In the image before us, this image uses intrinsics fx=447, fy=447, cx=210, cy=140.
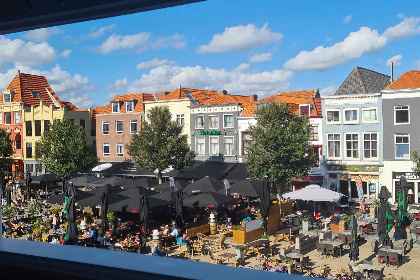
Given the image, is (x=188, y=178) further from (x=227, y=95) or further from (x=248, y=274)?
(x=248, y=274)

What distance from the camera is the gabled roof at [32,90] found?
32.8 meters

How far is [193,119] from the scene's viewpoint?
94.4ft

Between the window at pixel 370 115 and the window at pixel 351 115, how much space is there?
0.34 metres

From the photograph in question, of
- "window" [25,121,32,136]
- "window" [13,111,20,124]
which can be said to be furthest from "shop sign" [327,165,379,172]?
"window" [13,111,20,124]

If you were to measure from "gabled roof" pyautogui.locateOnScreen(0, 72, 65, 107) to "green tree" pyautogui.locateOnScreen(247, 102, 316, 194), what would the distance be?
58.6ft

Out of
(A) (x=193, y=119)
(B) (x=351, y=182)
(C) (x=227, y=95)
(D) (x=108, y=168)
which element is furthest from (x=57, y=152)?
(B) (x=351, y=182)

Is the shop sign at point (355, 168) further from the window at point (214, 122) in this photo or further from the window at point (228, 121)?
the window at point (214, 122)

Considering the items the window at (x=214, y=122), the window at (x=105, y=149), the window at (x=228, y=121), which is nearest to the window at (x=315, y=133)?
the window at (x=228, y=121)

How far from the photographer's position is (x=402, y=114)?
20859 mm

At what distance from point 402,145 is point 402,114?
145 centimetres

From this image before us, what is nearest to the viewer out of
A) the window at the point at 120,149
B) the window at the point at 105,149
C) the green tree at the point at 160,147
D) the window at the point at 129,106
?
the green tree at the point at 160,147

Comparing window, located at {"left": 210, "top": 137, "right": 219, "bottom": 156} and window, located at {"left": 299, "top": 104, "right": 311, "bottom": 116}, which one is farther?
window, located at {"left": 210, "top": 137, "right": 219, "bottom": 156}

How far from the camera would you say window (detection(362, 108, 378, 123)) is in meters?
21.7

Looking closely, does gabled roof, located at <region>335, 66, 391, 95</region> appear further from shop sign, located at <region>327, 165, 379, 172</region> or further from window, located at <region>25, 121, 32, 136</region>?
window, located at <region>25, 121, 32, 136</region>
